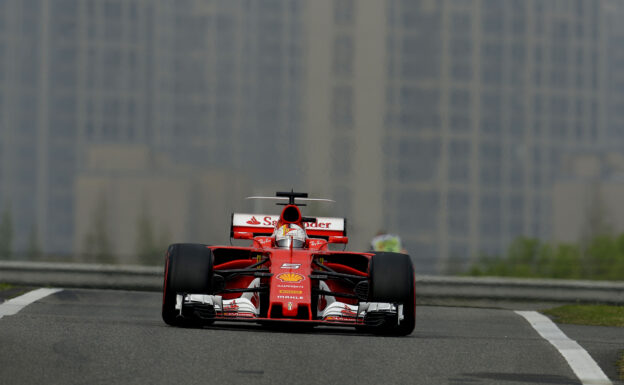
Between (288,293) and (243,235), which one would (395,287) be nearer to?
(288,293)

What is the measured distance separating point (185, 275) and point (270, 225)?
2.51 meters

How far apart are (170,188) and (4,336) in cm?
14095

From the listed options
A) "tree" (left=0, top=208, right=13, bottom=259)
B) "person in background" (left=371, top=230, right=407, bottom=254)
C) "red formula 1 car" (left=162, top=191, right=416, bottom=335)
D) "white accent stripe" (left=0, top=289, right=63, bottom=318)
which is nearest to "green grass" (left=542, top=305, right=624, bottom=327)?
"person in background" (left=371, top=230, right=407, bottom=254)

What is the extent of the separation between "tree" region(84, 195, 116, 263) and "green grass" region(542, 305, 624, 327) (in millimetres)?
149147

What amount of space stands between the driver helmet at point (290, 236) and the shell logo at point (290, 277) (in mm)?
1084

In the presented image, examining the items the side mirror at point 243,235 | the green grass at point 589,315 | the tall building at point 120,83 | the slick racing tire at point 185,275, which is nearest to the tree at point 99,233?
the tall building at point 120,83

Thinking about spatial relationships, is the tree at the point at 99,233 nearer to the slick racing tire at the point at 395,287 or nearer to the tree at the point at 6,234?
the tree at the point at 6,234

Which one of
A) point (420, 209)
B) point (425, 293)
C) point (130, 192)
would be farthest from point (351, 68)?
point (425, 293)

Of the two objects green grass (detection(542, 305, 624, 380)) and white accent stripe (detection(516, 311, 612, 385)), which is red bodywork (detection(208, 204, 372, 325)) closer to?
white accent stripe (detection(516, 311, 612, 385))

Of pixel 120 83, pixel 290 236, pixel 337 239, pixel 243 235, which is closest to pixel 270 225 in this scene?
pixel 243 235

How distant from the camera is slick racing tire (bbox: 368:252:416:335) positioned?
10656 millimetres

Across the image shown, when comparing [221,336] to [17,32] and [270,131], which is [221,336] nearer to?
[270,131]

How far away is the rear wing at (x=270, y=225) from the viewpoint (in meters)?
13.0

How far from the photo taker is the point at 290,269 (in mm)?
10758
